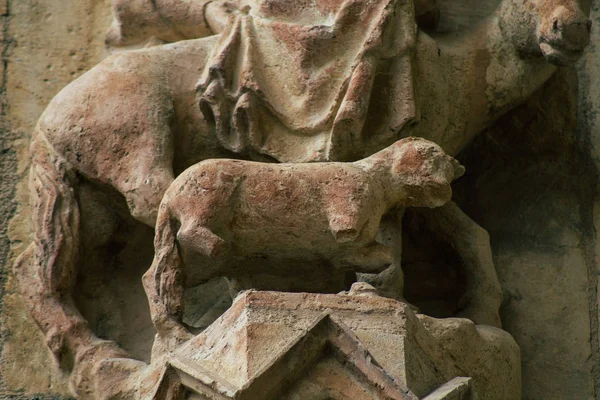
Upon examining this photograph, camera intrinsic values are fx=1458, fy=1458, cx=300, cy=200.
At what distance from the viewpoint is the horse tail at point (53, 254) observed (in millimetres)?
3064

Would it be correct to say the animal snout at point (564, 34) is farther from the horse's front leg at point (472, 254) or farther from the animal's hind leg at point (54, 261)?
the animal's hind leg at point (54, 261)

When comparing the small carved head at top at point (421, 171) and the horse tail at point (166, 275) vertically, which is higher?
the small carved head at top at point (421, 171)

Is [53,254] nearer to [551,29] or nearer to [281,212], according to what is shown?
[281,212]

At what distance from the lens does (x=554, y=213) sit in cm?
340

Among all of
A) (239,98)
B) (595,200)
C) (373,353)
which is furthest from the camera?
(595,200)

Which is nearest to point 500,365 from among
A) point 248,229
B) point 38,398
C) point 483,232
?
point 483,232

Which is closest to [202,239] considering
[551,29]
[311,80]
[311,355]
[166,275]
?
[166,275]

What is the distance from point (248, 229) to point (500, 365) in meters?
0.59

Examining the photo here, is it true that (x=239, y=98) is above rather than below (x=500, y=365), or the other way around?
above

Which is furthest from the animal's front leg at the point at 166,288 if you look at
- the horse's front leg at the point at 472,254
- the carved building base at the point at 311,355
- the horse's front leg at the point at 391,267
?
the horse's front leg at the point at 472,254

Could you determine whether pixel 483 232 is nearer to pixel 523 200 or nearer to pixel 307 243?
pixel 523 200

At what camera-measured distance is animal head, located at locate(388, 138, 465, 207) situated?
113 inches

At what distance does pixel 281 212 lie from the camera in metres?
2.79

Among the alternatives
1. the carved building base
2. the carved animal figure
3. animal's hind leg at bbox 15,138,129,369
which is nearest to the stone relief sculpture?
animal's hind leg at bbox 15,138,129,369
